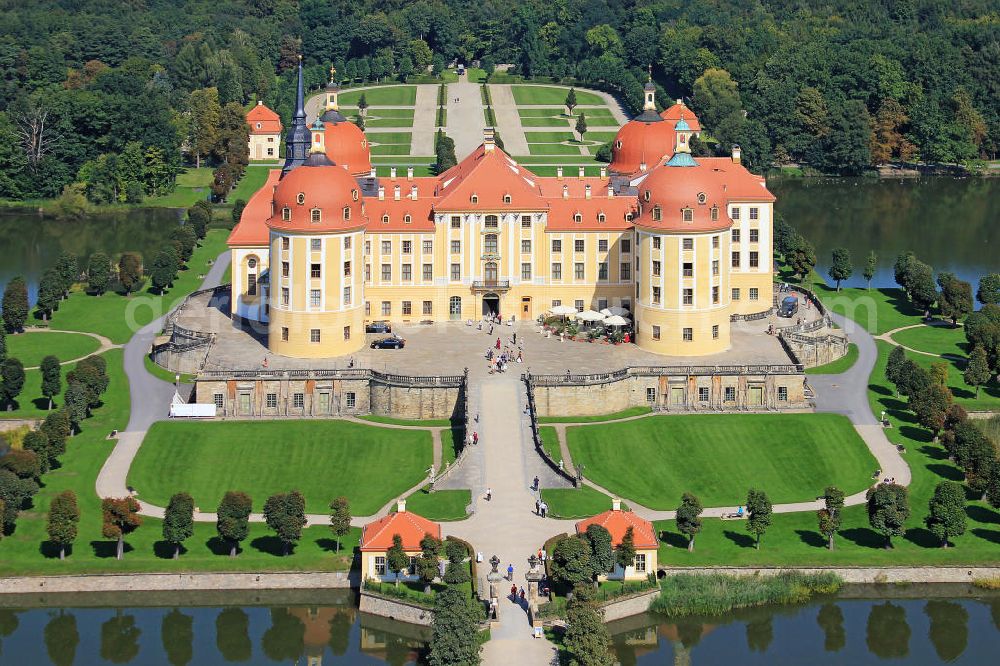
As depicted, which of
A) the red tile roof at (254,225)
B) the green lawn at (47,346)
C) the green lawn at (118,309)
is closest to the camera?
the green lawn at (47,346)

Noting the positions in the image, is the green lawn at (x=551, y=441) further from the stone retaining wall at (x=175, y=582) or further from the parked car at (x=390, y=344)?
the stone retaining wall at (x=175, y=582)

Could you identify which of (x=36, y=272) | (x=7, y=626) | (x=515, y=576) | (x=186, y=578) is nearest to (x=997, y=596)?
(x=515, y=576)

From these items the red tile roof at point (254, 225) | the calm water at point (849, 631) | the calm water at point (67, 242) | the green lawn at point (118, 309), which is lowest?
the calm water at point (849, 631)

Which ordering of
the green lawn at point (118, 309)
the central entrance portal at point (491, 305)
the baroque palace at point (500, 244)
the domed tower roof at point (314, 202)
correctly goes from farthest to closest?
the green lawn at point (118, 309) < the central entrance portal at point (491, 305) < the baroque palace at point (500, 244) < the domed tower roof at point (314, 202)

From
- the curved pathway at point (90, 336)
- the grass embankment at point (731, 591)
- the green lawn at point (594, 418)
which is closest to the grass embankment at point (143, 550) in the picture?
the grass embankment at point (731, 591)

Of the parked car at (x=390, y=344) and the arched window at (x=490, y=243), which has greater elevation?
the arched window at (x=490, y=243)

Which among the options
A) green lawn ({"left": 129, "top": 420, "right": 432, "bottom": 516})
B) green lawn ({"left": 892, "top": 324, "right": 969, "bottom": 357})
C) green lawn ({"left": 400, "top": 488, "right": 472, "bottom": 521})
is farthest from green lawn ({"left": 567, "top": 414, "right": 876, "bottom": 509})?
green lawn ({"left": 892, "top": 324, "right": 969, "bottom": 357})

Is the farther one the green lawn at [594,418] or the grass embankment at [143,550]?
the green lawn at [594,418]
